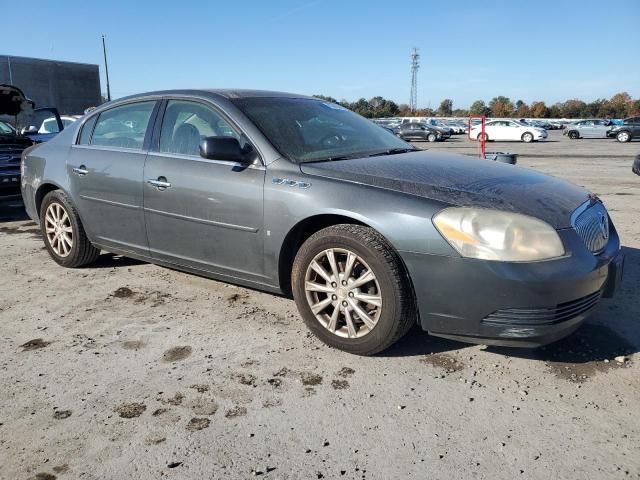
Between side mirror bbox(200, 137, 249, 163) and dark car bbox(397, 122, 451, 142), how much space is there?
33.5 meters

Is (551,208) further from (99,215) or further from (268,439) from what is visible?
(99,215)

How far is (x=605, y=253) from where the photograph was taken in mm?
3020

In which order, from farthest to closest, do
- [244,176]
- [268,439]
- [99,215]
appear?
[99,215]
[244,176]
[268,439]

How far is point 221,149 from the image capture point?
3334 millimetres

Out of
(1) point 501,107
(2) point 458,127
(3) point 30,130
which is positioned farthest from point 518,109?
(3) point 30,130

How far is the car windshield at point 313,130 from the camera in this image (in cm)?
356

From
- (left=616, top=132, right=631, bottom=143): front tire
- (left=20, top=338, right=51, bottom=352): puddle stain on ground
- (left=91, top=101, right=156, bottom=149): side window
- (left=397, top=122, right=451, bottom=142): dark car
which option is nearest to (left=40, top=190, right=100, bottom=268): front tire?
(left=91, top=101, right=156, bottom=149): side window

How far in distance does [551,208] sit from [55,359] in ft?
9.64

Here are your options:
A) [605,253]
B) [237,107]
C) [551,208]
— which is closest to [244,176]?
[237,107]

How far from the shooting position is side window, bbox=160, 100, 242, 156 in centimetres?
375

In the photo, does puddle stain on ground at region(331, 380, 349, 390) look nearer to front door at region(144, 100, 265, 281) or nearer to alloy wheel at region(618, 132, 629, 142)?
front door at region(144, 100, 265, 281)

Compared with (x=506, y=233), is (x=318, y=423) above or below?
below

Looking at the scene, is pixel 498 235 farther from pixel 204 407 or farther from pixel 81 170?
pixel 81 170

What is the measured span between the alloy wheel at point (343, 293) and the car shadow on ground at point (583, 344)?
0.26m
